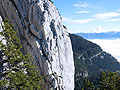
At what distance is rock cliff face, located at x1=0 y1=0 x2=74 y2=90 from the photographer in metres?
29.4

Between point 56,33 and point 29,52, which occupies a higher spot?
point 56,33

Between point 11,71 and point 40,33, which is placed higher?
point 40,33

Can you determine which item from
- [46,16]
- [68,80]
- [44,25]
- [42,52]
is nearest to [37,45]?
[42,52]

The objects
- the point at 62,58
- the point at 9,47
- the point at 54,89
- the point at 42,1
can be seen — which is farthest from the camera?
the point at 62,58

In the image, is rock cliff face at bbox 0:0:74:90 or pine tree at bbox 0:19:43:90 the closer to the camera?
pine tree at bbox 0:19:43:90

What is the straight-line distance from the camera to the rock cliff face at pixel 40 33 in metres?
29.4

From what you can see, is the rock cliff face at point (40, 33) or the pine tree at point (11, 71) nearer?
the pine tree at point (11, 71)

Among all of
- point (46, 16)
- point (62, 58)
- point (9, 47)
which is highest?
point (46, 16)

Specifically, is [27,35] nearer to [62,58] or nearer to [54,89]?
[62,58]

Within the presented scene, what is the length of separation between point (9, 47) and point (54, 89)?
13116mm

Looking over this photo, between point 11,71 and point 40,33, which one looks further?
point 40,33

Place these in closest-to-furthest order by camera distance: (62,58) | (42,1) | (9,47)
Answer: (9,47), (42,1), (62,58)

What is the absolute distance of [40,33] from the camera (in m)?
29.5

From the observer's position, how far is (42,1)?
103 ft
